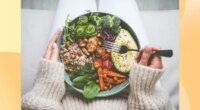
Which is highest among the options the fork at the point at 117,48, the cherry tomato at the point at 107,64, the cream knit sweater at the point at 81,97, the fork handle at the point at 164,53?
the fork at the point at 117,48

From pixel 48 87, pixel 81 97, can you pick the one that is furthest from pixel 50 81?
pixel 81 97

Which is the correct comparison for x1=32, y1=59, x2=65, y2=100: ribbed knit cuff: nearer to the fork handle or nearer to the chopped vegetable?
the chopped vegetable

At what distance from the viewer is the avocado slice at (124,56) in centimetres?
157

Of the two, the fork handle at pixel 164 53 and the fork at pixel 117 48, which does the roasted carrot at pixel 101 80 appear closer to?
the fork at pixel 117 48

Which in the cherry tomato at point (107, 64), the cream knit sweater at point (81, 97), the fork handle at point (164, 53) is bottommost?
the cream knit sweater at point (81, 97)

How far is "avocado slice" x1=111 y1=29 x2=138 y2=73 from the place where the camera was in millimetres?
1570

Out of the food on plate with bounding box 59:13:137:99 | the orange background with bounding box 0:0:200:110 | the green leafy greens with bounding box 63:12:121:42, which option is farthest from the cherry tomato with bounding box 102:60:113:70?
the orange background with bounding box 0:0:200:110

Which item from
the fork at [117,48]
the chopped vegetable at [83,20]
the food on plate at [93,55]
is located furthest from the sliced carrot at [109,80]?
the chopped vegetable at [83,20]

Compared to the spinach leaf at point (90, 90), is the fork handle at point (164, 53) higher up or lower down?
higher up

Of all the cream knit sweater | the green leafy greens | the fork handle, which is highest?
the green leafy greens

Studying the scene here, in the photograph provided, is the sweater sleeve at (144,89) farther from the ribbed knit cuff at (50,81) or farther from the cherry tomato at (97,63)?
the ribbed knit cuff at (50,81)
